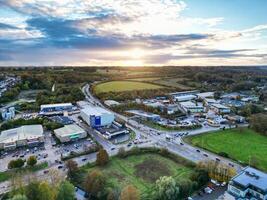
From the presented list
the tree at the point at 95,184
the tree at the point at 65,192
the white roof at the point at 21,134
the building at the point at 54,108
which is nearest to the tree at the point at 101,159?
the tree at the point at 95,184

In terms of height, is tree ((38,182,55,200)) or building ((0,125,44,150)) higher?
tree ((38,182,55,200))

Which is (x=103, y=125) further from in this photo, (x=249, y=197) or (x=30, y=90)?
(x=30, y=90)

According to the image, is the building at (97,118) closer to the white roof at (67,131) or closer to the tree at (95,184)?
the white roof at (67,131)

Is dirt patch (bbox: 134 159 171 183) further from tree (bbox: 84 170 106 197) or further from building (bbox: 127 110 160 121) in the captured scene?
building (bbox: 127 110 160 121)

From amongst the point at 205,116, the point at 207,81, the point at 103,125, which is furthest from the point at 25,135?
the point at 207,81

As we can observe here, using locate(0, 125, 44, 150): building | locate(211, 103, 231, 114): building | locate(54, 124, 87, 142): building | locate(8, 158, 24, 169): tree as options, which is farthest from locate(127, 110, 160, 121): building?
locate(8, 158, 24, 169): tree

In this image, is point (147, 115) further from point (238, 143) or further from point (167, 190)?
point (167, 190)
